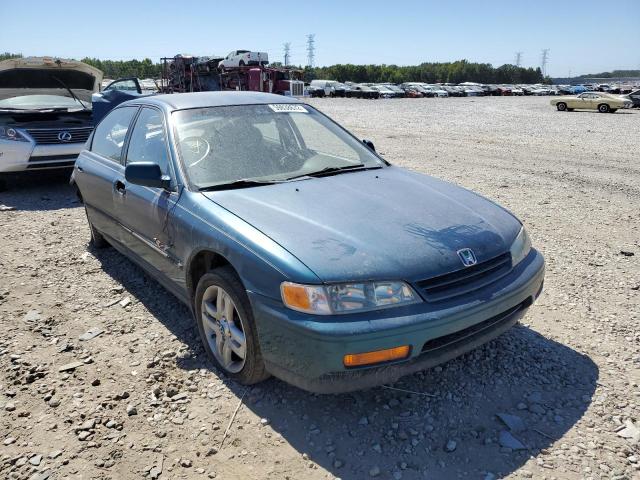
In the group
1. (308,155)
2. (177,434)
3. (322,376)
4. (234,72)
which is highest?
(234,72)

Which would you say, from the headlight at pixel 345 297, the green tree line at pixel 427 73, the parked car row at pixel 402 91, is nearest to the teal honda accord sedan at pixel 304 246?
the headlight at pixel 345 297

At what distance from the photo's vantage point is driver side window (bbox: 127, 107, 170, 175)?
3.50 meters

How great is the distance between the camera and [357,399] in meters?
2.79

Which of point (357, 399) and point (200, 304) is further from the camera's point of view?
point (200, 304)

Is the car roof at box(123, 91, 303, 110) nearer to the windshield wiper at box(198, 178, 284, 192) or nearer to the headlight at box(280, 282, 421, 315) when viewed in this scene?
the windshield wiper at box(198, 178, 284, 192)

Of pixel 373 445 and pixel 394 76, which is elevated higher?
pixel 394 76

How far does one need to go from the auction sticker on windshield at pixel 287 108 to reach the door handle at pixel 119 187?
129cm

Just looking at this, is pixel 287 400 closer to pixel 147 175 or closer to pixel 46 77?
pixel 147 175

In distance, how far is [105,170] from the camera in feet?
13.9

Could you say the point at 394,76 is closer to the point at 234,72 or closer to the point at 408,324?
the point at 234,72

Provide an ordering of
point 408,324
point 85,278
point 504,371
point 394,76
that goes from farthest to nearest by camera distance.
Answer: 1. point 394,76
2. point 85,278
3. point 504,371
4. point 408,324

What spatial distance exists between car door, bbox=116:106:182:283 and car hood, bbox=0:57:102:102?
545 cm

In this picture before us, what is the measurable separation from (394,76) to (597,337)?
120 meters

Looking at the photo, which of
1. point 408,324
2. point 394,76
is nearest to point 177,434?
point 408,324
